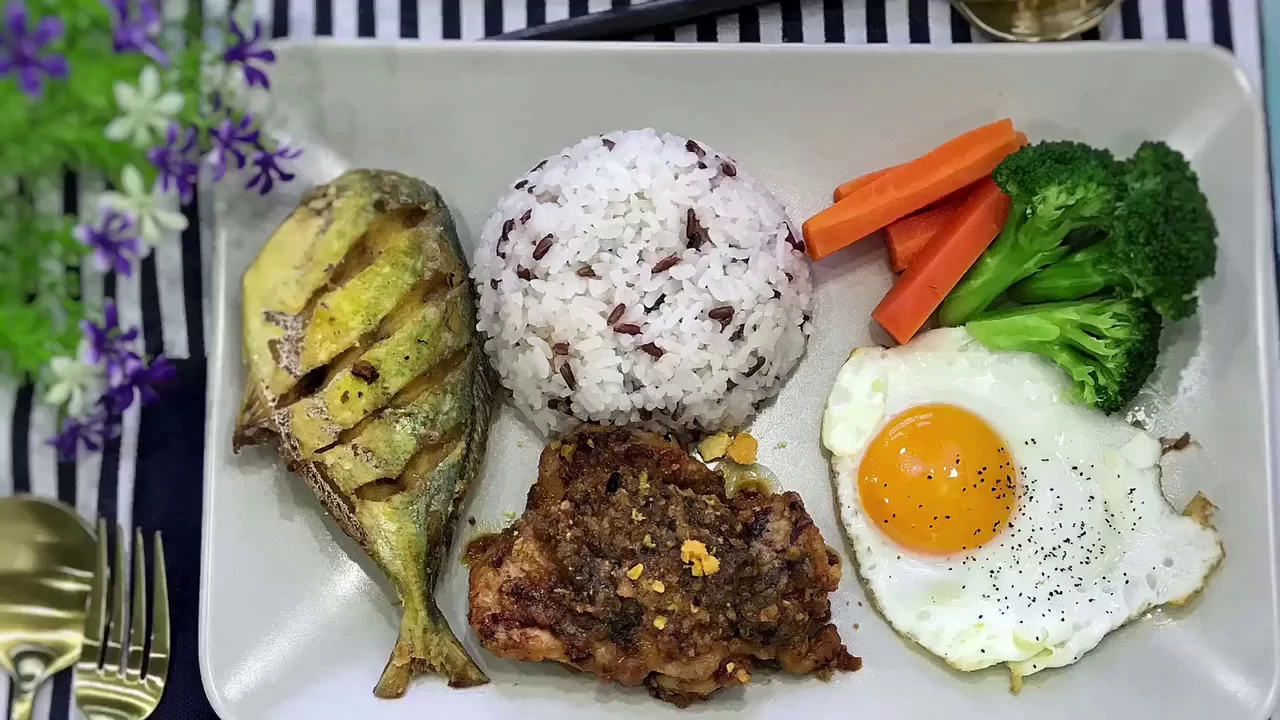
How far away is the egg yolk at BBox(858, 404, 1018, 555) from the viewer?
3254 millimetres

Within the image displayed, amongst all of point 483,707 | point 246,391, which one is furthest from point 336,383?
point 483,707

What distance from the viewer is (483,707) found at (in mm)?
3252

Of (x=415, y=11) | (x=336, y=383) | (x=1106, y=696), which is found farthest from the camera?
(x=415, y=11)

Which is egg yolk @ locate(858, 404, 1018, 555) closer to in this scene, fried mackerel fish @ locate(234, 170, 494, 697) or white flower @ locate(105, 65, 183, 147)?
fried mackerel fish @ locate(234, 170, 494, 697)

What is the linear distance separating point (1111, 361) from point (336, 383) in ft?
8.19

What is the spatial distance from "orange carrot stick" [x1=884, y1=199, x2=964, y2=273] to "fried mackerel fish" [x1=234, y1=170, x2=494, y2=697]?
150cm

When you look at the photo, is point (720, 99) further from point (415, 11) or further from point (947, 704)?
point (947, 704)

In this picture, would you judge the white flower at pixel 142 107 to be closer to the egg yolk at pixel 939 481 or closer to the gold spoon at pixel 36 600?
the gold spoon at pixel 36 600

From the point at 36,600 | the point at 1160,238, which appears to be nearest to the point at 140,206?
the point at 36,600

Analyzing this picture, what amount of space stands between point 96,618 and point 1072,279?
11.4ft

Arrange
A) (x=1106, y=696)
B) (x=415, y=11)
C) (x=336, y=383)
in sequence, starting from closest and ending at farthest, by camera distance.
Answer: (x=336, y=383) < (x=1106, y=696) < (x=415, y=11)

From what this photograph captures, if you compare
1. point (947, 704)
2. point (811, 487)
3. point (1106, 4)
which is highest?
point (1106, 4)

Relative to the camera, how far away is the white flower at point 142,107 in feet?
8.11

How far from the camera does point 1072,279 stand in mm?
3250
